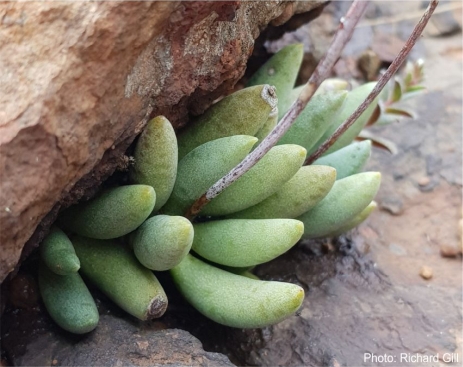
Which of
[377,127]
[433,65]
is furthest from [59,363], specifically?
[433,65]

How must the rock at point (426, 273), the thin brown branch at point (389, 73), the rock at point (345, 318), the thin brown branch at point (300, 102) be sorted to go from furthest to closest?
the rock at point (426, 273), the rock at point (345, 318), the thin brown branch at point (389, 73), the thin brown branch at point (300, 102)

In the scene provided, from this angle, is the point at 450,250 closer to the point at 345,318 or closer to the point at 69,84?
the point at 345,318

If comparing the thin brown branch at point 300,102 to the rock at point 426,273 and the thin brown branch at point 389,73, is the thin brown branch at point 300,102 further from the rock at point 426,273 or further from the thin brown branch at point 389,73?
the rock at point 426,273

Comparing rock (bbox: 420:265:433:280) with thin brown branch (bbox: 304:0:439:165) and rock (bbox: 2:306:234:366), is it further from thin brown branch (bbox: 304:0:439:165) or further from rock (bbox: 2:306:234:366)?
rock (bbox: 2:306:234:366)

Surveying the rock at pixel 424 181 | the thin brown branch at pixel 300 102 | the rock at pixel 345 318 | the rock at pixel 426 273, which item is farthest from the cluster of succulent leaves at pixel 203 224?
the rock at pixel 424 181

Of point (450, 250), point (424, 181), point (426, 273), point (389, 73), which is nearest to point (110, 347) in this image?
point (389, 73)
